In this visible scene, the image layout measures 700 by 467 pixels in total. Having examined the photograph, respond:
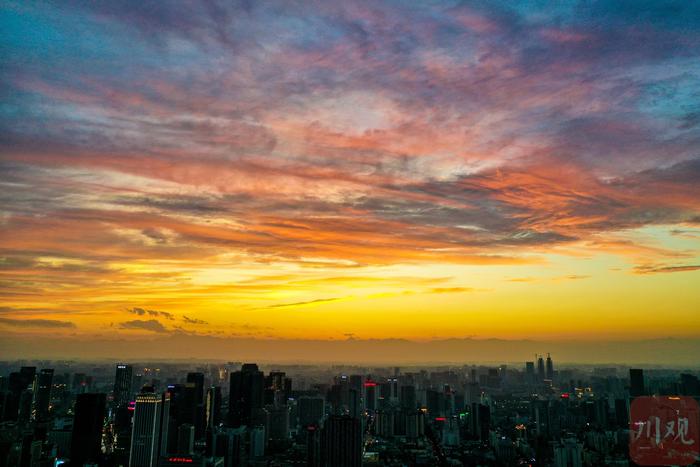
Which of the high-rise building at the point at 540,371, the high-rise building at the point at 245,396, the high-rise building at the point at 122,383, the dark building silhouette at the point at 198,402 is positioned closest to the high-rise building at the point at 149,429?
the dark building silhouette at the point at 198,402

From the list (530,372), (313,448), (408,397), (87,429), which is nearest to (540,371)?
(530,372)

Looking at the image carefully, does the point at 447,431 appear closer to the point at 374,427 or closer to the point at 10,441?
the point at 374,427

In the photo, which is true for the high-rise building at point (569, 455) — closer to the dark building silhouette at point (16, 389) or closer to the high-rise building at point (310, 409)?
the high-rise building at point (310, 409)

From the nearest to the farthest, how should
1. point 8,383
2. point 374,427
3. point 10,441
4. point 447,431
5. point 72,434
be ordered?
point 10,441
point 8,383
point 72,434
point 447,431
point 374,427

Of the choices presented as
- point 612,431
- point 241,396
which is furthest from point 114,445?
point 612,431

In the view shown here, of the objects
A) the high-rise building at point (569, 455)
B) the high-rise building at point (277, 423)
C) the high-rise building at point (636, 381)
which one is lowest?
the high-rise building at point (277, 423)

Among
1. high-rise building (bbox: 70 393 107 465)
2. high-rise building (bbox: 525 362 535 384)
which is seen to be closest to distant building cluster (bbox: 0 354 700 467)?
high-rise building (bbox: 70 393 107 465)

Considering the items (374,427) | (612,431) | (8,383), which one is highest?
(8,383)
